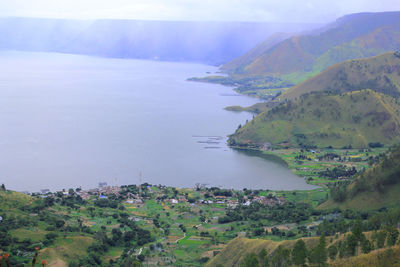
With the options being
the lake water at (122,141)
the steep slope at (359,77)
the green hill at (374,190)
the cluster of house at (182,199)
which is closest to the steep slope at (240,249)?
the cluster of house at (182,199)

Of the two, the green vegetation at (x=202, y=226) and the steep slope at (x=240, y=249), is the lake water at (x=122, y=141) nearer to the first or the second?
the green vegetation at (x=202, y=226)

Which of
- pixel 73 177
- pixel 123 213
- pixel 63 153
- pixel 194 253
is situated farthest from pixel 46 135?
pixel 194 253

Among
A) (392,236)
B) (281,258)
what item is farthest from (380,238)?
(281,258)

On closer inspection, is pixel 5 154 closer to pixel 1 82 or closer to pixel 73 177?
pixel 73 177

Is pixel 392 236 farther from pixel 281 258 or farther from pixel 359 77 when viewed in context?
pixel 359 77

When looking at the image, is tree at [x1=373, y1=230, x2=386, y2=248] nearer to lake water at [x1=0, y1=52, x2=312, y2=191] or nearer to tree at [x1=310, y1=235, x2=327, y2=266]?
tree at [x1=310, y1=235, x2=327, y2=266]
